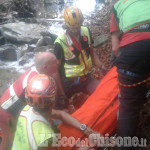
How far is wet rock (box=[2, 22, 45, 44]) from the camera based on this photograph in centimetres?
951

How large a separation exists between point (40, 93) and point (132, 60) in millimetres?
998

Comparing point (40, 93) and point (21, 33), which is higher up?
point (21, 33)

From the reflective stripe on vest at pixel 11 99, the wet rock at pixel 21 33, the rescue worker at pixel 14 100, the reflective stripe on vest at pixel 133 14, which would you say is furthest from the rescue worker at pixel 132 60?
the wet rock at pixel 21 33

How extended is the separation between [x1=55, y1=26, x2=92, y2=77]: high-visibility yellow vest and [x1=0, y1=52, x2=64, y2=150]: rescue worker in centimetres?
70

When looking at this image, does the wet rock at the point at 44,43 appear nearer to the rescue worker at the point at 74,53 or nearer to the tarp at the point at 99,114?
the rescue worker at the point at 74,53

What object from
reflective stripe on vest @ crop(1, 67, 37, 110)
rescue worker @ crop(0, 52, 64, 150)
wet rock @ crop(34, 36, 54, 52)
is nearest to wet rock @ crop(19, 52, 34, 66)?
wet rock @ crop(34, 36, 54, 52)

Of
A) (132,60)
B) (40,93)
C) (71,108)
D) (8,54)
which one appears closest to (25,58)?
(8,54)

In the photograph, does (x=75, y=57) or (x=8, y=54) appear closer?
(x=75, y=57)

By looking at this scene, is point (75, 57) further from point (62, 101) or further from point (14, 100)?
point (14, 100)

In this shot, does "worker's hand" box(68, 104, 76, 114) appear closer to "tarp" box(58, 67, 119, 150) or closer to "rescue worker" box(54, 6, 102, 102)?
"rescue worker" box(54, 6, 102, 102)

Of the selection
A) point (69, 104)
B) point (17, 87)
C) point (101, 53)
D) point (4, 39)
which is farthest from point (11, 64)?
point (17, 87)

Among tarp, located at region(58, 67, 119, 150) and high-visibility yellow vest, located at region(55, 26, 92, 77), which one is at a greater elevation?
high-visibility yellow vest, located at region(55, 26, 92, 77)

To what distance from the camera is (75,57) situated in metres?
3.45

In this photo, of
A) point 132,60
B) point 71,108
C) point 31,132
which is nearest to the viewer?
point 31,132
